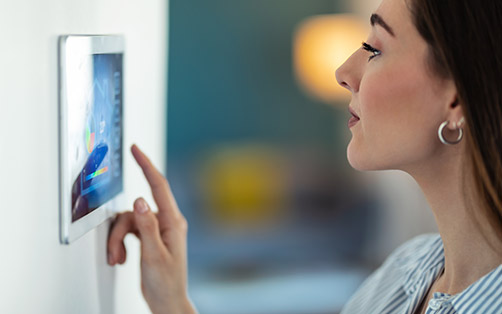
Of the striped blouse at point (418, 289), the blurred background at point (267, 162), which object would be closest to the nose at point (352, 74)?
the striped blouse at point (418, 289)

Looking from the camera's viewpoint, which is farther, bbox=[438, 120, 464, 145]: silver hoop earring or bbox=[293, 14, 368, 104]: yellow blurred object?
bbox=[293, 14, 368, 104]: yellow blurred object

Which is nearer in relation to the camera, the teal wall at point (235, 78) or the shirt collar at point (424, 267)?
the shirt collar at point (424, 267)

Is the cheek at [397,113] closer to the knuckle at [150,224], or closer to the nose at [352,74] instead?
the nose at [352,74]

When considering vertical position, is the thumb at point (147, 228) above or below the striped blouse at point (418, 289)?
above

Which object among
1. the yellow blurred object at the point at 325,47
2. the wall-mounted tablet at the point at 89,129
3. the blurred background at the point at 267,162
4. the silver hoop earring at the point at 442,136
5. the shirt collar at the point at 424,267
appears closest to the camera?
the wall-mounted tablet at the point at 89,129

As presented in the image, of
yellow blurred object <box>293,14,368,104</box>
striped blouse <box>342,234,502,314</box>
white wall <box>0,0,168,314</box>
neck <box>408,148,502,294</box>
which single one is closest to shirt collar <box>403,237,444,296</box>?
striped blouse <box>342,234,502,314</box>

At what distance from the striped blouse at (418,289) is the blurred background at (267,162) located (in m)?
2.85

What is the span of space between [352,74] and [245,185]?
353 cm

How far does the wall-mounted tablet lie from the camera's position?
0.87 m

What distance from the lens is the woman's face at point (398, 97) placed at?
3.22 ft

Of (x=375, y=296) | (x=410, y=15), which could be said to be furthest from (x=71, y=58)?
(x=375, y=296)

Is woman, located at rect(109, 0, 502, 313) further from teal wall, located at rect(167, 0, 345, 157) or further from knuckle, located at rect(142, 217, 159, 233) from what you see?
teal wall, located at rect(167, 0, 345, 157)

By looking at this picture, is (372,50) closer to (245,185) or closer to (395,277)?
(395,277)

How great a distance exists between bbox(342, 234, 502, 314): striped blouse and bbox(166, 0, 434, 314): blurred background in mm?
2853
